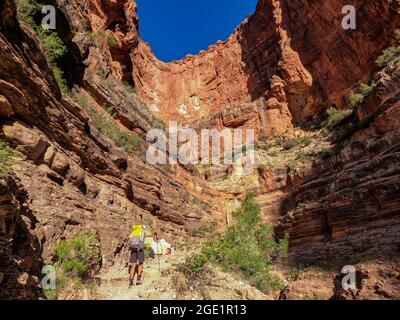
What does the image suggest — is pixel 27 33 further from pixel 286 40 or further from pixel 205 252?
pixel 286 40

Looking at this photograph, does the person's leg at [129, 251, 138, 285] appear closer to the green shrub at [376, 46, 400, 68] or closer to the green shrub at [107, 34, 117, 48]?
the green shrub at [376, 46, 400, 68]

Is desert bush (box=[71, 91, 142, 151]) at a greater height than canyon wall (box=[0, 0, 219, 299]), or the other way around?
desert bush (box=[71, 91, 142, 151])

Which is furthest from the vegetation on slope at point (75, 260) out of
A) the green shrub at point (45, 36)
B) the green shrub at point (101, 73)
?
the green shrub at point (101, 73)

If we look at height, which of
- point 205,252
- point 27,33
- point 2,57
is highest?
point 27,33

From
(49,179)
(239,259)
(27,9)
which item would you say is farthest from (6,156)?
(27,9)

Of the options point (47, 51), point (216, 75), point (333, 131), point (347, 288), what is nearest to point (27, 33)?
point (47, 51)

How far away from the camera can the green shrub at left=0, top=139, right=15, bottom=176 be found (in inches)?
206

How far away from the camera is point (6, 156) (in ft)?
19.3

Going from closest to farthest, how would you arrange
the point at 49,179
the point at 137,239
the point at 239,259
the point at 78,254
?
the point at 78,254, the point at 137,239, the point at 49,179, the point at 239,259

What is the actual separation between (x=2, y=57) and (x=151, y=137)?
12790 mm

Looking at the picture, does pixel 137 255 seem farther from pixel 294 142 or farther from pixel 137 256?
pixel 294 142

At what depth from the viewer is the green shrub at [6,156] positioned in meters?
5.23

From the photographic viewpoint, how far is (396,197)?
10688 millimetres

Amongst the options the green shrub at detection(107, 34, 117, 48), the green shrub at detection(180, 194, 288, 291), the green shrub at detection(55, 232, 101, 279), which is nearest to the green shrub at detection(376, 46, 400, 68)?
the green shrub at detection(180, 194, 288, 291)
